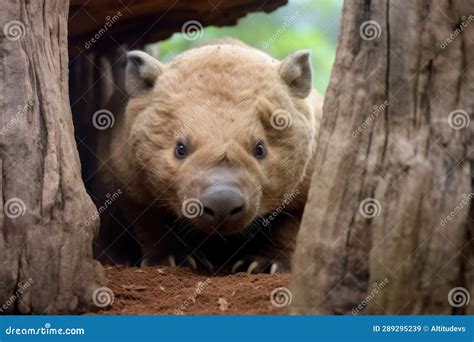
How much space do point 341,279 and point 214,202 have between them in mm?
1170

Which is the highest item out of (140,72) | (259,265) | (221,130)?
(140,72)

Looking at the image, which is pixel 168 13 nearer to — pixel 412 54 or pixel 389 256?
pixel 412 54

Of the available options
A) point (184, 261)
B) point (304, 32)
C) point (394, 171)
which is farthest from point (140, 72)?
point (304, 32)

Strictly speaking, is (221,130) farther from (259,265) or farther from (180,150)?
(259,265)

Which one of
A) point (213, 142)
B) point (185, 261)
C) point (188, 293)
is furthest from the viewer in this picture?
point (185, 261)

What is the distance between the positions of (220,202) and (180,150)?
0.89 metres

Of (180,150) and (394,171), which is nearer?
(394,171)

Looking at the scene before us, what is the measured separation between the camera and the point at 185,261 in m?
5.89

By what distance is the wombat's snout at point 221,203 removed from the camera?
4773 mm

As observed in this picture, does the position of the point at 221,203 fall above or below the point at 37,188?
below

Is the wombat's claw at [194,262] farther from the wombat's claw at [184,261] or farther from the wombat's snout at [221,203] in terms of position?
the wombat's snout at [221,203]

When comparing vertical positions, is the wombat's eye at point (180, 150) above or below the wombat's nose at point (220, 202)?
above

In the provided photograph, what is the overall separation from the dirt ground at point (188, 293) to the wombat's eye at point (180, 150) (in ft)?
2.74

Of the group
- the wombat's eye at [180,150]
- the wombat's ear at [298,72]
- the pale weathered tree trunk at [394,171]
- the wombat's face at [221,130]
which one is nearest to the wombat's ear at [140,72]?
the wombat's face at [221,130]
